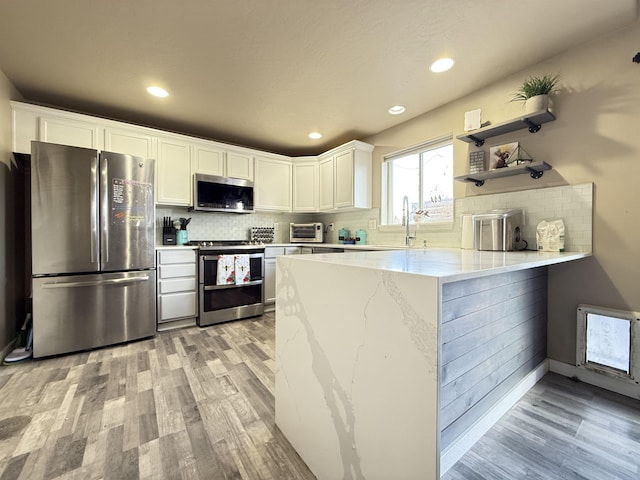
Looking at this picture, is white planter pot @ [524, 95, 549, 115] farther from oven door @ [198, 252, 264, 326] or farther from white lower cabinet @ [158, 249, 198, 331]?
white lower cabinet @ [158, 249, 198, 331]

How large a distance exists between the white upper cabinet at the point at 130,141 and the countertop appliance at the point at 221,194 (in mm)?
568

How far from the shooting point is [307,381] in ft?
4.05

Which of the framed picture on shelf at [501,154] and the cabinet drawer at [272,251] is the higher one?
the framed picture on shelf at [501,154]

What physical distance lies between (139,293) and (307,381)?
2.30m

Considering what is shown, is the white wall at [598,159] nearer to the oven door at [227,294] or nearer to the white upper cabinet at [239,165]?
the oven door at [227,294]

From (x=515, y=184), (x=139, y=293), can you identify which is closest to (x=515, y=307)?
(x=515, y=184)

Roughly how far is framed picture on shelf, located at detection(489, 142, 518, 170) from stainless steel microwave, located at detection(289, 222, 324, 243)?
2.41 metres

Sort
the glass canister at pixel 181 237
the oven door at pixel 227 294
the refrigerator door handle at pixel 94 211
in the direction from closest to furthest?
the refrigerator door handle at pixel 94 211, the oven door at pixel 227 294, the glass canister at pixel 181 237

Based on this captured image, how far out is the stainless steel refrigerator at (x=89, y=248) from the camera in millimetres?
2285

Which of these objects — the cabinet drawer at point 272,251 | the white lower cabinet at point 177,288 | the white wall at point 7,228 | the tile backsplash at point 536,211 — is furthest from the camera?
the cabinet drawer at point 272,251

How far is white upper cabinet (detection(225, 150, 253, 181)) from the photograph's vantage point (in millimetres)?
3729

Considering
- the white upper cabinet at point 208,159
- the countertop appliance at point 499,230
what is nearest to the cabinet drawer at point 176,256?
the white upper cabinet at point 208,159

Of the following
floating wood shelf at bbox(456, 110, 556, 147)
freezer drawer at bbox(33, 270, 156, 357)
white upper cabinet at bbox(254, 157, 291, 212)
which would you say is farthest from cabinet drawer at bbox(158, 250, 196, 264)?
floating wood shelf at bbox(456, 110, 556, 147)

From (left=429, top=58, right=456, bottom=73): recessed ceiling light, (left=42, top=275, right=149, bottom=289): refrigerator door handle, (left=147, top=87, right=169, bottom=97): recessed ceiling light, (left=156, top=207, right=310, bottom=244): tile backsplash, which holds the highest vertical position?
(left=147, top=87, right=169, bottom=97): recessed ceiling light
